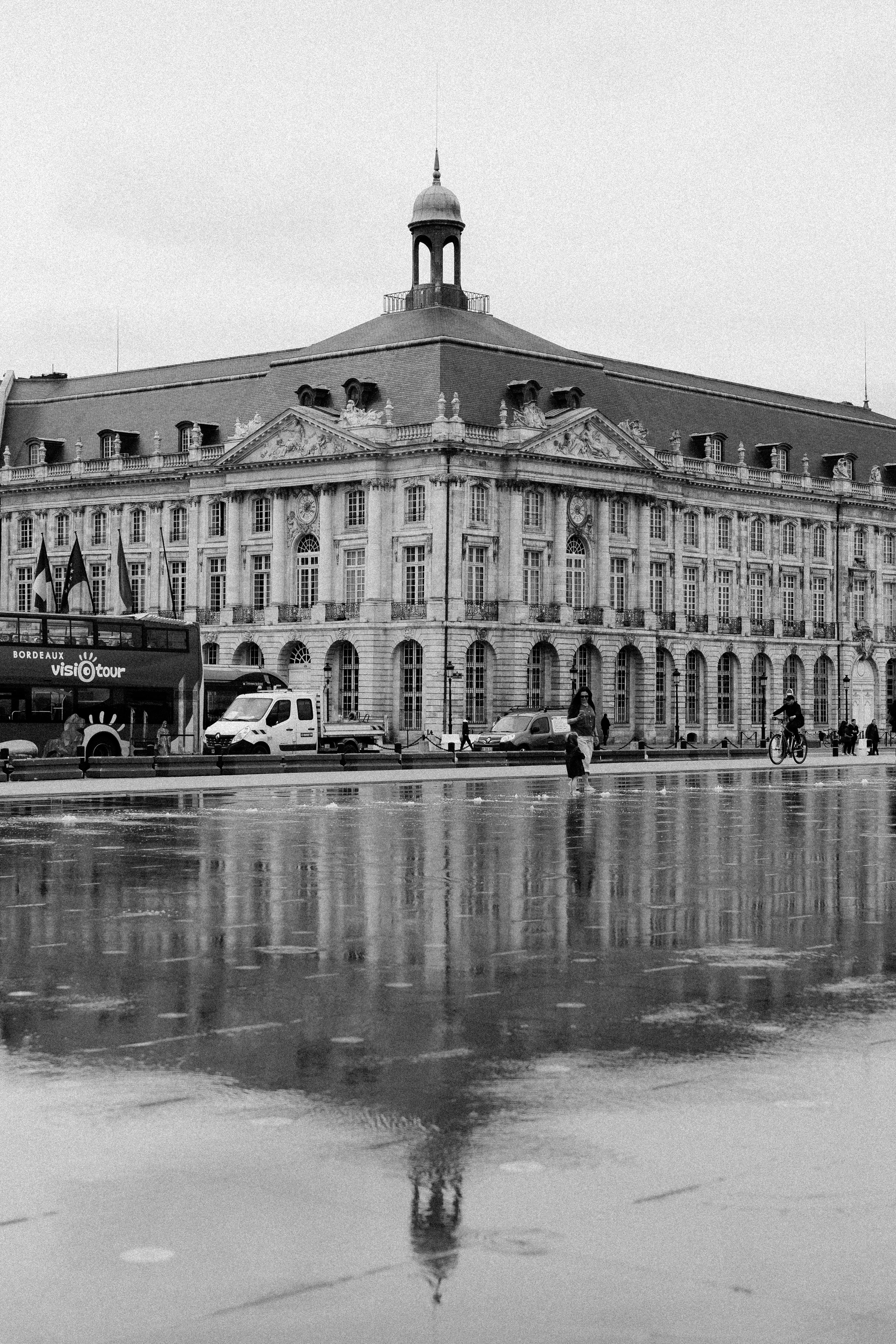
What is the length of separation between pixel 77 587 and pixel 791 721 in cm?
5642

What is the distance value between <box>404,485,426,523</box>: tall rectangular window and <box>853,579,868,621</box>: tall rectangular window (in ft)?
107

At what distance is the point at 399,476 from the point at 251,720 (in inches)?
1286

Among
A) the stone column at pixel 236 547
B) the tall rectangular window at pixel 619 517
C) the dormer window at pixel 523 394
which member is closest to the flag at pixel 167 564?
the stone column at pixel 236 547

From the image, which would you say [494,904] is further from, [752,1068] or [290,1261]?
[290,1261]

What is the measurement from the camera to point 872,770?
55.3m

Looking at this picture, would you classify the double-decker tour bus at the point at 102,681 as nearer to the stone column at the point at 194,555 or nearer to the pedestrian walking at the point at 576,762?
the pedestrian walking at the point at 576,762

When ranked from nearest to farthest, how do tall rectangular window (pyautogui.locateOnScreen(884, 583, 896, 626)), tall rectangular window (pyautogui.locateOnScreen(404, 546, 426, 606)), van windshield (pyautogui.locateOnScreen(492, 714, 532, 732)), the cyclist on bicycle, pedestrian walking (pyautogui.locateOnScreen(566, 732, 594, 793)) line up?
pedestrian walking (pyautogui.locateOnScreen(566, 732, 594, 793))
the cyclist on bicycle
van windshield (pyautogui.locateOnScreen(492, 714, 532, 732))
tall rectangular window (pyautogui.locateOnScreen(404, 546, 426, 606))
tall rectangular window (pyautogui.locateOnScreen(884, 583, 896, 626))

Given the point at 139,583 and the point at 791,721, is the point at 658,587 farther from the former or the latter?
the point at 791,721

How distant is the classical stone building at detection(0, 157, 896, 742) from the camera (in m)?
93.2

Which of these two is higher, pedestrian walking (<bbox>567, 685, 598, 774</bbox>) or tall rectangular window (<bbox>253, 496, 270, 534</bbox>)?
tall rectangular window (<bbox>253, 496, 270, 534</bbox>)

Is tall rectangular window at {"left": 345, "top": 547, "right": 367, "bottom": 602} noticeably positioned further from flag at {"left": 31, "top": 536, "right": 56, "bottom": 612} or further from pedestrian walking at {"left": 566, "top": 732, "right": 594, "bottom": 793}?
pedestrian walking at {"left": 566, "top": 732, "right": 594, "bottom": 793}

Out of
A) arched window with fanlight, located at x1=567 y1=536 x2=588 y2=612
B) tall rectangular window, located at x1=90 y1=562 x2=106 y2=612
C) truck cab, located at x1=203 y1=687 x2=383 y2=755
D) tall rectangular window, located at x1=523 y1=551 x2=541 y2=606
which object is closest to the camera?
truck cab, located at x1=203 y1=687 x2=383 y2=755

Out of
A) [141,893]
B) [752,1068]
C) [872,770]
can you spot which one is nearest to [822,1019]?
[752,1068]

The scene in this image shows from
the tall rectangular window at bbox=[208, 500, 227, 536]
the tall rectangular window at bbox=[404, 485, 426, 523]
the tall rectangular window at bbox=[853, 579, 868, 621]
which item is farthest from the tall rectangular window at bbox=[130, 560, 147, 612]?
the tall rectangular window at bbox=[853, 579, 868, 621]
